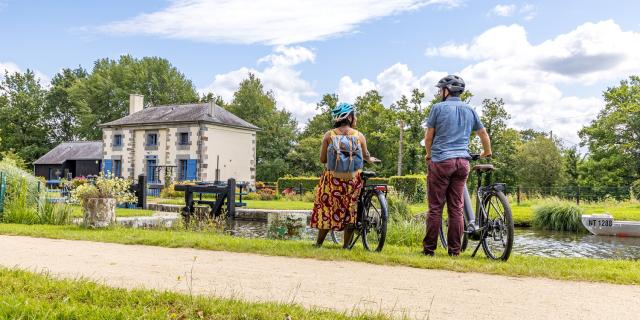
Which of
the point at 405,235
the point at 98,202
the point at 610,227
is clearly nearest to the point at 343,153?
the point at 405,235

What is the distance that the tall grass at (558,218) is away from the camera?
15362mm

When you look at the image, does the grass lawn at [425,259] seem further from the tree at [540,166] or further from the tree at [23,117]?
the tree at [23,117]

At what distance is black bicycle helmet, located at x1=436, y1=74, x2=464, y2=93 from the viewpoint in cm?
570

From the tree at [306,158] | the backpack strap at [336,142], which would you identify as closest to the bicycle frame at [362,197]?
the backpack strap at [336,142]

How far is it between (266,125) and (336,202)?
1769 inches

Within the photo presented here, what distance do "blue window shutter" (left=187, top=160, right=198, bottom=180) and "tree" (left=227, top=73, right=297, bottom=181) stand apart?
11602mm

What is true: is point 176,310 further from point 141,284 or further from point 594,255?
point 594,255

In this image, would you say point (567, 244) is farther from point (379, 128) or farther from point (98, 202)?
point (379, 128)

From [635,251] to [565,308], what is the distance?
8.70 m

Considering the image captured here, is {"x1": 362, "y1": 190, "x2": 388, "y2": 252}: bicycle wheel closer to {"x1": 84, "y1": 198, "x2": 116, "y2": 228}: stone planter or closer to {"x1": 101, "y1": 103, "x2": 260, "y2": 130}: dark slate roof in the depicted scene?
{"x1": 84, "y1": 198, "x2": 116, "y2": 228}: stone planter

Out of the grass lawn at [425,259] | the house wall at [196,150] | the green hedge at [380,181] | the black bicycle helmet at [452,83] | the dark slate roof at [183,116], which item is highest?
the dark slate roof at [183,116]

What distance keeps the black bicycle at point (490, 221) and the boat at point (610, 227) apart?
9581mm

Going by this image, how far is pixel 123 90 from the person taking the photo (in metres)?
53.7

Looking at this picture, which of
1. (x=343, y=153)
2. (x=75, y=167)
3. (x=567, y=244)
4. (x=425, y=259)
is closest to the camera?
(x=425, y=259)
